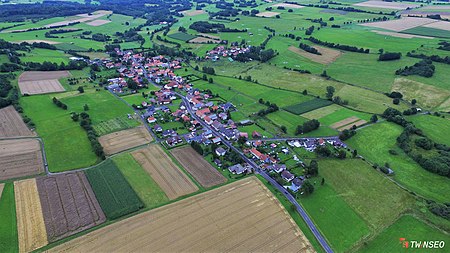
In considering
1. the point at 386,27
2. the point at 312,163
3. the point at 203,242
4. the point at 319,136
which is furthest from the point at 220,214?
the point at 386,27

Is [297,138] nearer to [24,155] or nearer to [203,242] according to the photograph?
[203,242]

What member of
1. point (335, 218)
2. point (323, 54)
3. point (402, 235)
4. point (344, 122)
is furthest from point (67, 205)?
point (323, 54)

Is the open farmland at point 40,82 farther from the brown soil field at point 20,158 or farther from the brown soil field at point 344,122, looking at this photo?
the brown soil field at point 344,122

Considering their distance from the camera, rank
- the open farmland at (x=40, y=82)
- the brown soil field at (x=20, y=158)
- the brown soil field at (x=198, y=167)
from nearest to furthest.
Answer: the brown soil field at (x=198, y=167) → the brown soil field at (x=20, y=158) → the open farmland at (x=40, y=82)

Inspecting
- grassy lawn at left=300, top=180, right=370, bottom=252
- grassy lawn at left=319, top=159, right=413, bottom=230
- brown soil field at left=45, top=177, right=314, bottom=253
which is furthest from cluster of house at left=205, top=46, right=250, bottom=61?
brown soil field at left=45, top=177, right=314, bottom=253

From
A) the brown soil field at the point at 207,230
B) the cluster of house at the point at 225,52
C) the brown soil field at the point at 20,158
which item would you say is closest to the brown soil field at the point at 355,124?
the brown soil field at the point at 207,230
